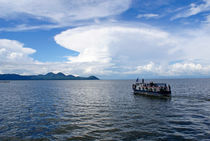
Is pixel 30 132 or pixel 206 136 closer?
pixel 206 136

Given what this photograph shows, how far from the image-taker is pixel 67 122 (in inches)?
902

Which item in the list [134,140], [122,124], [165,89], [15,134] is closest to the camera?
[134,140]

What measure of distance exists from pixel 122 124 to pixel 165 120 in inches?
256

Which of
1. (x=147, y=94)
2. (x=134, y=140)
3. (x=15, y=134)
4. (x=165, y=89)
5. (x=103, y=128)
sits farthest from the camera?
(x=147, y=94)

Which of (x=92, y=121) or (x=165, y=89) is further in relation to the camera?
(x=165, y=89)

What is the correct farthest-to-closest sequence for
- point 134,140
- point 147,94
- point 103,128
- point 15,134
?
1. point 147,94
2. point 103,128
3. point 15,134
4. point 134,140

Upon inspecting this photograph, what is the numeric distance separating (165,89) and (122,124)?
3232 cm

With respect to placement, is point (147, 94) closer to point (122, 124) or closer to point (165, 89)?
point (165, 89)

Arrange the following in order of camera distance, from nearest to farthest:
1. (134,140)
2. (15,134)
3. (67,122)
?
1. (134,140)
2. (15,134)
3. (67,122)

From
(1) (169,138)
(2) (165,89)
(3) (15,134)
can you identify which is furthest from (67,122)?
(2) (165,89)

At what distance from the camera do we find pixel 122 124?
21.5 m

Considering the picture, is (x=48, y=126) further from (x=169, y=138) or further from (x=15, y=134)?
(x=169, y=138)

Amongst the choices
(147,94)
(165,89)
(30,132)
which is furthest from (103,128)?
(147,94)

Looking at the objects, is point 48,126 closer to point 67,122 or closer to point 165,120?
point 67,122
